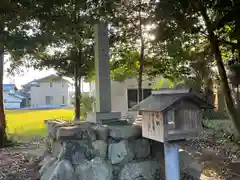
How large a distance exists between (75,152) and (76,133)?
294 mm

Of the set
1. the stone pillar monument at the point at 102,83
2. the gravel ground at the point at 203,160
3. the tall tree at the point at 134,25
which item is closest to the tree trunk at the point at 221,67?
the gravel ground at the point at 203,160

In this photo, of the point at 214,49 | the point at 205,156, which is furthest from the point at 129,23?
the point at 205,156

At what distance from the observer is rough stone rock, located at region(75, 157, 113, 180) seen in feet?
11.3

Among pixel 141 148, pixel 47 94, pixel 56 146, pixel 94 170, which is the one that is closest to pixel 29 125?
pixel 56 146

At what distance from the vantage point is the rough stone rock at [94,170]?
11.3ft

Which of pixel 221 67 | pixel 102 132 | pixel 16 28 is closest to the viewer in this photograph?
pixel 102 132

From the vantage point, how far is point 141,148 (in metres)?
3.78

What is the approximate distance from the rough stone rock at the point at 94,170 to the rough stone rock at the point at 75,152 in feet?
0.33

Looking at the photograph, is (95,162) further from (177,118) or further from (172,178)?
(177,118)

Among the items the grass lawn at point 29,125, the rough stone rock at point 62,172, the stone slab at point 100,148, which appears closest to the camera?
the rough stone rock at point 62,172

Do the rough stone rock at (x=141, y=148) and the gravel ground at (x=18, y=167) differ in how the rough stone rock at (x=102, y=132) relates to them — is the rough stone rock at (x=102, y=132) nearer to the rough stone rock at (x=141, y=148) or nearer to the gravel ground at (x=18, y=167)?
the rough stone rock at (x=141, y=148)

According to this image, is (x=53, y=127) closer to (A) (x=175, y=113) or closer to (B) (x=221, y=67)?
(A) (x=175, y=113)

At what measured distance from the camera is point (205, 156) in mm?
5793

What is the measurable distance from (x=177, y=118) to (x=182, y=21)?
2.68 metres
